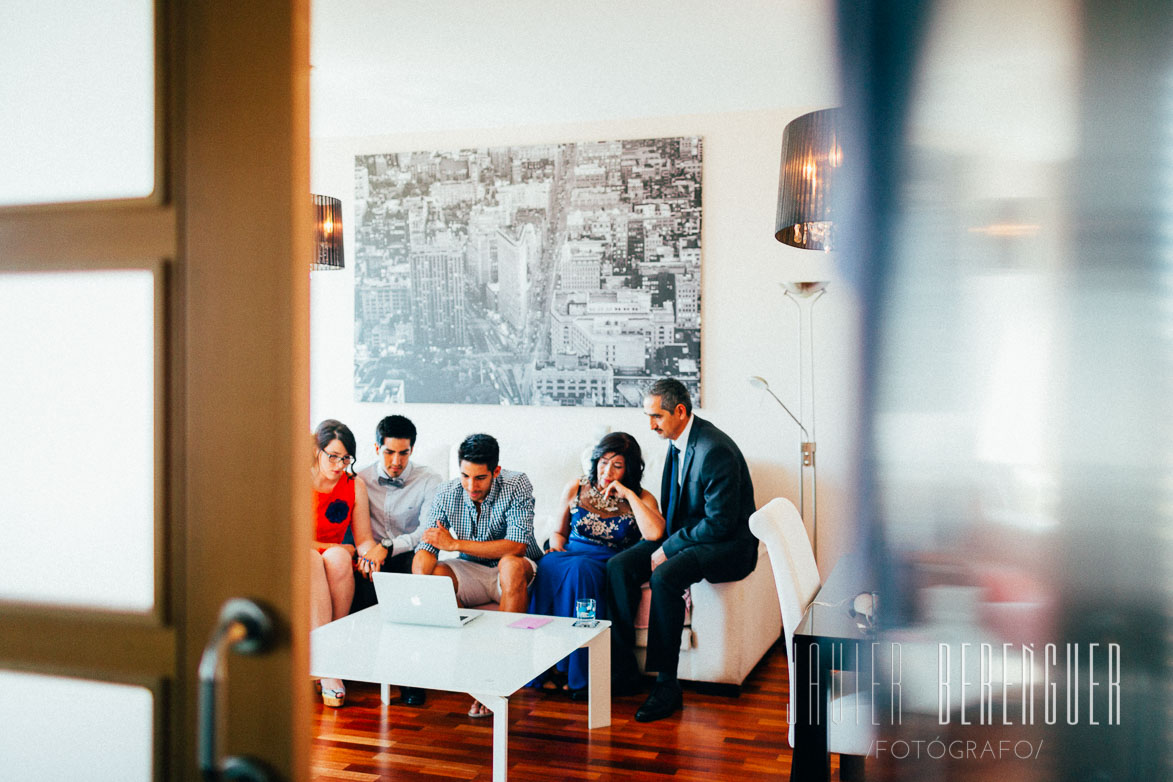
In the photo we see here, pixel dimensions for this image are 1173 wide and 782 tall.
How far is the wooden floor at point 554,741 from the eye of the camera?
2.90 meters

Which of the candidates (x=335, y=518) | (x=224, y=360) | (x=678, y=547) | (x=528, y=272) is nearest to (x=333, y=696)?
(x=335, y=518)

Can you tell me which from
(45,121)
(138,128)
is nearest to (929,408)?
(138,128)

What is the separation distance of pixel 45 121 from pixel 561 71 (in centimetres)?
340

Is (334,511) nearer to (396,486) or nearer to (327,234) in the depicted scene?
(396,486)

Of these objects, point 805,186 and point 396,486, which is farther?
point 396,486

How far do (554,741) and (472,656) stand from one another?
23.7 inches

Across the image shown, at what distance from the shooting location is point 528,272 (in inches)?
200

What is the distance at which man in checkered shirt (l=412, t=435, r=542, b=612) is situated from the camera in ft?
12.6

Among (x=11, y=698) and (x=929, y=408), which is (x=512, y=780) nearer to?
(x=11, y=698)

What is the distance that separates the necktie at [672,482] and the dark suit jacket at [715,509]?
2.4 inches

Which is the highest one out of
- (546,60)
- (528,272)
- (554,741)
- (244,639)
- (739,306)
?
(546,60)

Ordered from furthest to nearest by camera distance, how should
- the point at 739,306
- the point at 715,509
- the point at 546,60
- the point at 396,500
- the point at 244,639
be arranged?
the point at 739,306
the point at 396,500
the point at 546,60
the point at 715,509
the point at 244,639

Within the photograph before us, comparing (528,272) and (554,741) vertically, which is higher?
(528,272)

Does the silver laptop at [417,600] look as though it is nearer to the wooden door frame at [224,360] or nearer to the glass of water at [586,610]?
the glass of water at [586,610]
